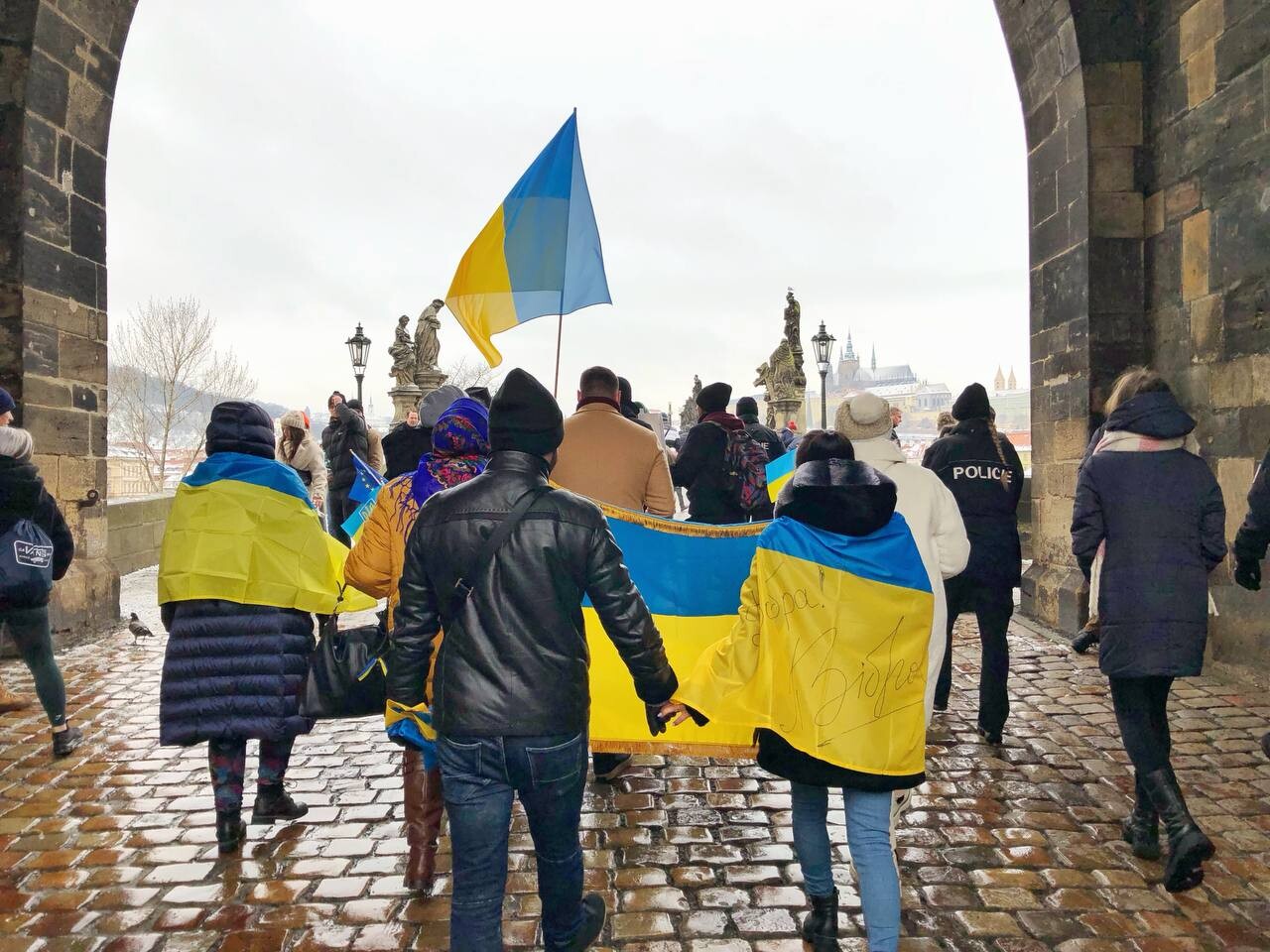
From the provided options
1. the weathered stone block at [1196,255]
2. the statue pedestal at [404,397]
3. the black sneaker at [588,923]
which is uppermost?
the statue pedestal at [404,397]

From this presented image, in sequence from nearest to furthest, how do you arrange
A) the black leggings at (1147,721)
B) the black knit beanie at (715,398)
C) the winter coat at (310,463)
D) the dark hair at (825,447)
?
the dark hair at (825,447), the black leggings at (1147,721), the black knit beanie at (715,398), the winter coat at (310,463)

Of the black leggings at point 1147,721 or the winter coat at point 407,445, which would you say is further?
the winter coat at point 407,445

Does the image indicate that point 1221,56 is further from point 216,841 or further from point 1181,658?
point 216,841

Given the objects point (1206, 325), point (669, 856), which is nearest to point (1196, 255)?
point (1206, 325)

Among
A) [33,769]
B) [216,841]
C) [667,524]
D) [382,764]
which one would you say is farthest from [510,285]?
[33,769]

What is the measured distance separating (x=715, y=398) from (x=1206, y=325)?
3.86 metres

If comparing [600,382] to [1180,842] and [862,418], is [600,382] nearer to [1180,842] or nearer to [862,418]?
[862,418]

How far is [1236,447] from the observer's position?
244 inches

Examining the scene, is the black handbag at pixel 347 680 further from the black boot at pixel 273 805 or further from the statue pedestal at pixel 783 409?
the statue pedestal at pixel 783 409

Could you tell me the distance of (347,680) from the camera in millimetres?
3373

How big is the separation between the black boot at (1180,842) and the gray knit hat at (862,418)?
64.3 inches

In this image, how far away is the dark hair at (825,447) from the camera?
2615 mm

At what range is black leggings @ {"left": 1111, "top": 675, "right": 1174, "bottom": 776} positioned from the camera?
3326mm

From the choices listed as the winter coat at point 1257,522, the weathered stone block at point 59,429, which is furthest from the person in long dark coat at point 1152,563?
the weathered stone block at point 59,429
